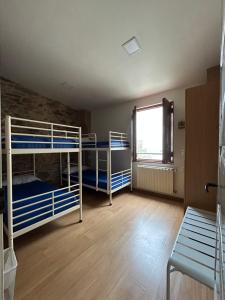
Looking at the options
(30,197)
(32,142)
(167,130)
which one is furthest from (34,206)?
(167,130)

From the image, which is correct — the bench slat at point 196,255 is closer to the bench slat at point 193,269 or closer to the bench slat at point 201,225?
the bench slat at point 193,269

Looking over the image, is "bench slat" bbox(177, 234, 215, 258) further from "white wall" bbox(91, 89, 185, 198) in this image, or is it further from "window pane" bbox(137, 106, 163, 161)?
"window pane" bbox(137, 106, 163, 161)

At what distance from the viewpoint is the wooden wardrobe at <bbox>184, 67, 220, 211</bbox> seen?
150cm

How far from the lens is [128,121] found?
12.9ft

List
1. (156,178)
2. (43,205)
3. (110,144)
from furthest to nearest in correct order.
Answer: (156,178), (110,144), (43,205)

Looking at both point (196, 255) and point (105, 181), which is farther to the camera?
point (105, 181)

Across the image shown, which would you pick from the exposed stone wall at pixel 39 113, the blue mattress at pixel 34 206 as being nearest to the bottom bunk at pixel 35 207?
the blue mattress at pixel 34 206

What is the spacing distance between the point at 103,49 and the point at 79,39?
1.16 ft

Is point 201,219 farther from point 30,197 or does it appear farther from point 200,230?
point 30,197

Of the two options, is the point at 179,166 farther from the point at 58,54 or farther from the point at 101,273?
the point at 58,54

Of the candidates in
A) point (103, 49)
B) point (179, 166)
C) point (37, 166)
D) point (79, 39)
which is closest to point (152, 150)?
point (179, 166)

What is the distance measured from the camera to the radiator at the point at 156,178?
3.20 metres

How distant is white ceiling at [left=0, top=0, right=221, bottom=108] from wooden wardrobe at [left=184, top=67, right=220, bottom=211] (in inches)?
30.0

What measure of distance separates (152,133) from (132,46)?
6.48ft
